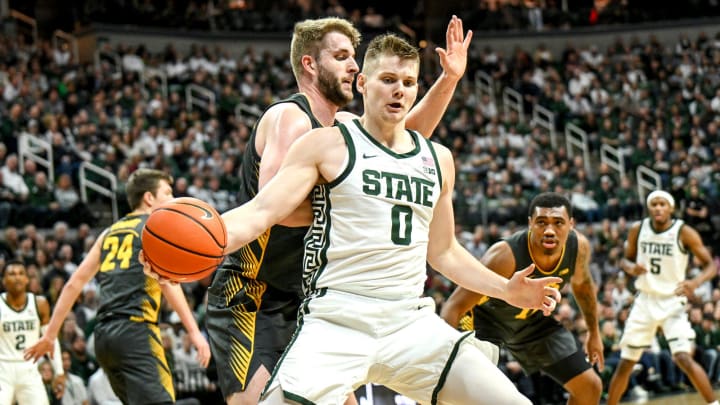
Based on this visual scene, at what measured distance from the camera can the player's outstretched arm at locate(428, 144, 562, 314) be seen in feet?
13.6

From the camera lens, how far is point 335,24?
15.8 feet

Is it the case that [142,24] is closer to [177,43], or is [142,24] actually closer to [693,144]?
[177,43]

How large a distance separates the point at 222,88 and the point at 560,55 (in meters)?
→ 10.2

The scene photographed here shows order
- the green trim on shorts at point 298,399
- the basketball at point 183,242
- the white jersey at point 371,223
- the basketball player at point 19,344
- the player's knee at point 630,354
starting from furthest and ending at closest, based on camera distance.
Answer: the player's knee at point 630,354, the basketball player at point 19,344, the white jersey at point 371,223, the green trim on shorts at point 298,399, the basketball at point 183,242

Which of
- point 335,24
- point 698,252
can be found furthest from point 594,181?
point 335,24

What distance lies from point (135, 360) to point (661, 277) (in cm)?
626

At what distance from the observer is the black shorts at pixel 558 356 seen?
6766 mm

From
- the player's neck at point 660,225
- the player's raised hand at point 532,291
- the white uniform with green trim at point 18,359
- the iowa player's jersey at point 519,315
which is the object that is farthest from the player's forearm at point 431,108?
the player's neck at point 660,225

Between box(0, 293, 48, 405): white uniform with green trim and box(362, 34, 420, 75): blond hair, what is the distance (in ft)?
17.6

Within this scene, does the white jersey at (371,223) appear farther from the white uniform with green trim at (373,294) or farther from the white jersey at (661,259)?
the white jersey at (661,259)

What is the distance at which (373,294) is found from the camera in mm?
4000

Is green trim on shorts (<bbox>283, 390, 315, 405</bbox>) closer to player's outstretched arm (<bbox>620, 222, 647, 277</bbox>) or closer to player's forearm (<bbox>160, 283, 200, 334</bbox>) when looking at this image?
player's forearm (<bbox>160, 283, 200, 334</bbox>)

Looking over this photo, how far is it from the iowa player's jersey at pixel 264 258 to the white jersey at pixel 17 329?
4.44 meters

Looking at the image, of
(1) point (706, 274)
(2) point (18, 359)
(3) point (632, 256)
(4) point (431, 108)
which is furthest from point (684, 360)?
(2) point (18, 359)
